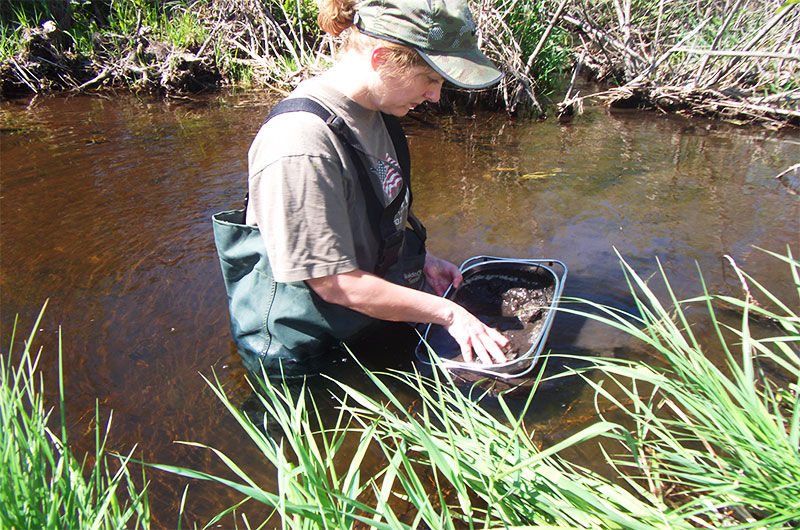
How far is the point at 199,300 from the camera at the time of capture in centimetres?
318

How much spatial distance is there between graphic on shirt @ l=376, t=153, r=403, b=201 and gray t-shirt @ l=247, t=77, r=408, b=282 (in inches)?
7.5

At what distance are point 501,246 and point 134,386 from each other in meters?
2.42

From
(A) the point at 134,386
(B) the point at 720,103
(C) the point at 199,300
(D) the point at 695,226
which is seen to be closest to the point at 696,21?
(B) the point at 720,103

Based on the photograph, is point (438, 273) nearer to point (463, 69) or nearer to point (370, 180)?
point (370, 180)

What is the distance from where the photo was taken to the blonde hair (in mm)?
1909

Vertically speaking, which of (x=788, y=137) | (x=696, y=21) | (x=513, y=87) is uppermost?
(x=696, y=21)

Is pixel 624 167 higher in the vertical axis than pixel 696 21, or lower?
lower

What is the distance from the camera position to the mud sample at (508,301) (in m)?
2.67

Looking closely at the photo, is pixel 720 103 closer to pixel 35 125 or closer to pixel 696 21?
pixel 696 21

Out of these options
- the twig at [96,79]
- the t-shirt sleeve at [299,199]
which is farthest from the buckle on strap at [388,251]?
the twig at [96,79]

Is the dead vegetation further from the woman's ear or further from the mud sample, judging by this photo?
the woman's ear

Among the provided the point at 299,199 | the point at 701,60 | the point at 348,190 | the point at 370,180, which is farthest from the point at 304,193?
the point at 701,60

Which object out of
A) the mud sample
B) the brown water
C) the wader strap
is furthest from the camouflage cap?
the brown water

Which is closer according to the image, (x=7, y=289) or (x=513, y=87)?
(x=7, y=289)
